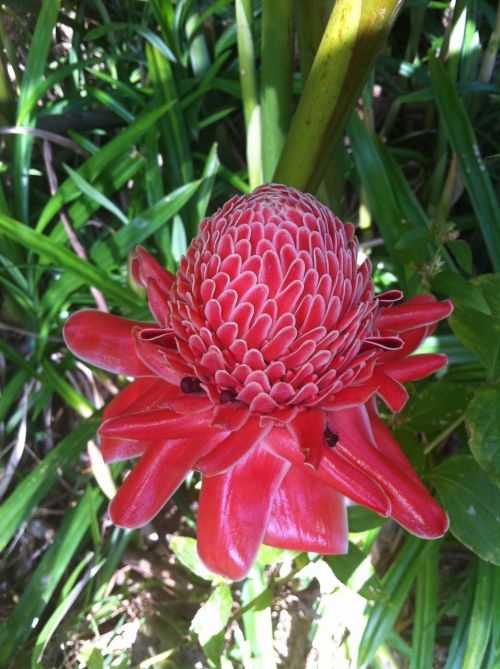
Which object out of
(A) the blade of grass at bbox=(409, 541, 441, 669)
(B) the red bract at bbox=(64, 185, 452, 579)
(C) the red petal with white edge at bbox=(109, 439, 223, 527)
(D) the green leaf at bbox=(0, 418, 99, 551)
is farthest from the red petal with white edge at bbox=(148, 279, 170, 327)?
(A) the blade of grass at bbox=(409, 541, 441, 669)

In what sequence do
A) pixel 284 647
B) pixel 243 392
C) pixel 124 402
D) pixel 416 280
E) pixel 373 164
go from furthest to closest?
pixel 284 647 → pixel 373 164 → pixel 416 280 → pixel 124 402 → pixel 243 392

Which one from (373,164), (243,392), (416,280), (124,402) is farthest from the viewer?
(373,164)

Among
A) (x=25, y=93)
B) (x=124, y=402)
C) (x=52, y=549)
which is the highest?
(x=25, y=93)

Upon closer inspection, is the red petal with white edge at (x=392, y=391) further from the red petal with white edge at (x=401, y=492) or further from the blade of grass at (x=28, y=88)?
the blade of grass at (x=28, y=88)

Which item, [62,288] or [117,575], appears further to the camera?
[117,575]

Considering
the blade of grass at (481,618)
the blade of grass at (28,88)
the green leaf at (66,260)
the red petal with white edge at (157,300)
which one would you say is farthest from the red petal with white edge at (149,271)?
the blade of grass at (481,618)

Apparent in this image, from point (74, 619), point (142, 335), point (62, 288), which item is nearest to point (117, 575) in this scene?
point (74, 619)

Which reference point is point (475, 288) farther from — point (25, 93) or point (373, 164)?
point (25, 93)

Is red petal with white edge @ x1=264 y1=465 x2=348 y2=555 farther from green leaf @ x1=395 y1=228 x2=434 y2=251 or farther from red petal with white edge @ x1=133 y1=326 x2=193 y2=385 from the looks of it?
green leaf @ x1=395 y1=228 x2=434 y2=251
